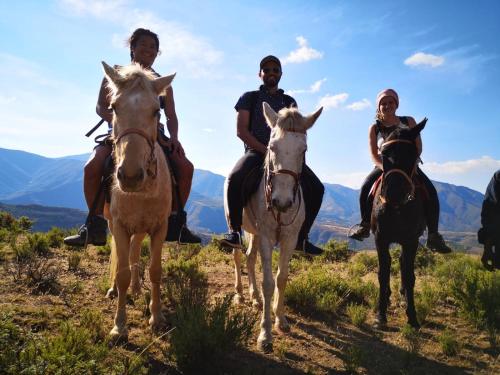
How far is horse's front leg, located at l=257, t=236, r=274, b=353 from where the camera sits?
14.2 feet

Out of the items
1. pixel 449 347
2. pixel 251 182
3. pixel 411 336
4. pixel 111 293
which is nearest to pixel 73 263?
pixel 111 293

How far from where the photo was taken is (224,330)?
406 cm

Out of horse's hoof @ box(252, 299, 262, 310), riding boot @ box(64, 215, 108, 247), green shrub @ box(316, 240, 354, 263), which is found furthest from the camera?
green shrub @ box(316, 240, 354, 263)

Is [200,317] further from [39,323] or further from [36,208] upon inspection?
Answer: [36,208]

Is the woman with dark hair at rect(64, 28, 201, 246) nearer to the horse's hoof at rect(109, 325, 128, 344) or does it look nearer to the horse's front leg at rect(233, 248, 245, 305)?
the horse's hoof at rect(109, 325, 128, 344)

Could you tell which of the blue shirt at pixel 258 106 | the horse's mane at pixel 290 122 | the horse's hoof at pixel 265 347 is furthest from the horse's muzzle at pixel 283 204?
the blue shirt at pixel 258 106

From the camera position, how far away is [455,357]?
4535 millimetres

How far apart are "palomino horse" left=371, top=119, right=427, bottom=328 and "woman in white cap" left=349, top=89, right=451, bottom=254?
41cm

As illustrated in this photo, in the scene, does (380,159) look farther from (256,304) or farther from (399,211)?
(256,304)

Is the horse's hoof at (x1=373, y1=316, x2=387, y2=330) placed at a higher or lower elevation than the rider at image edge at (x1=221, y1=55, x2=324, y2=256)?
lower

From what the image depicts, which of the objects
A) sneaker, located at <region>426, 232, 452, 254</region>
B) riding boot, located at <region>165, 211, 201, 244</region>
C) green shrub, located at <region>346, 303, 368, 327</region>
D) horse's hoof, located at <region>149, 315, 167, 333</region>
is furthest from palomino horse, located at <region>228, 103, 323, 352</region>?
sneaker, located at <region>426, 232, 452, 254</region>

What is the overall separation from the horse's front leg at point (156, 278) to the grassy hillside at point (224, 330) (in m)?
0.17

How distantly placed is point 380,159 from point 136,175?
5.03m

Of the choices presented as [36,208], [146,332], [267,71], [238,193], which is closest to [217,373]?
[146,332]
